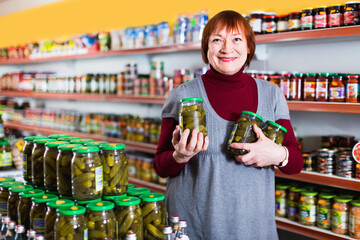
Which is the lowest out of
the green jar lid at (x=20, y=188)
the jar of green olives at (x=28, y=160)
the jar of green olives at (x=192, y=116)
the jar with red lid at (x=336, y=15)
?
the green jar lid at (x=20, y=188)

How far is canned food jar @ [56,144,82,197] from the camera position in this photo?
139 centimetres

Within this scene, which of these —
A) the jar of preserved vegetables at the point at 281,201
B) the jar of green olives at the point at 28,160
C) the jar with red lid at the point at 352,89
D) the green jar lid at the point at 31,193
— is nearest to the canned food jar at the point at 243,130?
the green jar lid at the point at 31,193

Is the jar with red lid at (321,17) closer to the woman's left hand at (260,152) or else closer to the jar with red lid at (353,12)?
the jar with red lid at (353,12)

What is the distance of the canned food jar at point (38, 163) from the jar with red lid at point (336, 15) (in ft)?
6.22

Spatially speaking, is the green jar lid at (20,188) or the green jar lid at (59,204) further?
the green jar lid at (20,188)

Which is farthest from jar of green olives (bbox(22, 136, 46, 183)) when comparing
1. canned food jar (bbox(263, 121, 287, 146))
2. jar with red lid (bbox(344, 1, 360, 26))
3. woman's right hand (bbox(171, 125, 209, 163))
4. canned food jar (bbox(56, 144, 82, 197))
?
jar with red lid (bbox(344, 1, 360, 26))

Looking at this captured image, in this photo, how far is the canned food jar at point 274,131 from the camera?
154 cm

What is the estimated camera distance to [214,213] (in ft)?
5.01

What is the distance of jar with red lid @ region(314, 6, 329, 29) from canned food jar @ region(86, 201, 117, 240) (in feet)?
6.28

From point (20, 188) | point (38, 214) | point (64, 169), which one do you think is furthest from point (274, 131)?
point (20, 188)

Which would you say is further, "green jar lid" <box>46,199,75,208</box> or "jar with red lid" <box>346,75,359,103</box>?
"jar with red lid" <box>346,75,359,103</box>

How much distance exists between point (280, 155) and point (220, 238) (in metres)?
0.41

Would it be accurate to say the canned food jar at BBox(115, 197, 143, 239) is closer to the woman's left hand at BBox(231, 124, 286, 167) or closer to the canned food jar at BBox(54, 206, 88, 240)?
the canned food jar at BBox(54, 206, 88, 240)

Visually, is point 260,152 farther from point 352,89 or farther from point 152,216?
point 352,89
